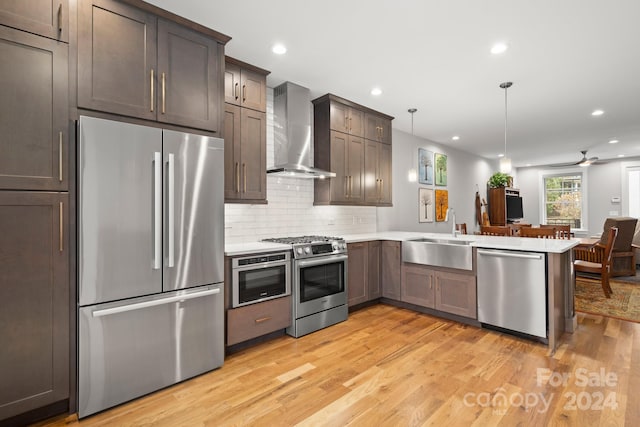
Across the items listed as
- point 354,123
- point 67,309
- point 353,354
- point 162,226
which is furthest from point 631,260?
point 67,309

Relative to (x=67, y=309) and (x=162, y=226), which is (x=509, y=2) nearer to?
(x=162, y=226)

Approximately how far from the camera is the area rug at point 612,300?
3.91 meters

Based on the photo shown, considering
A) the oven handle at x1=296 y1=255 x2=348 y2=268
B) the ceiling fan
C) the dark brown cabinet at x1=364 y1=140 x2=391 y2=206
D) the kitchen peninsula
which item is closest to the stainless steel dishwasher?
the kitchen peninsula

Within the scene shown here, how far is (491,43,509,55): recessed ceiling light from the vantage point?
2879 mm

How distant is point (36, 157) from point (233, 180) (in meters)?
1.49

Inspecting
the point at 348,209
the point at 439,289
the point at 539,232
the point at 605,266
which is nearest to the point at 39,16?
the point at 348,209

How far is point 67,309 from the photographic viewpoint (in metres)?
1.97

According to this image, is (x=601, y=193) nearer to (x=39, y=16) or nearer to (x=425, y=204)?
(x=425, y=204)

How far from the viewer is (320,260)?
347 centimetres

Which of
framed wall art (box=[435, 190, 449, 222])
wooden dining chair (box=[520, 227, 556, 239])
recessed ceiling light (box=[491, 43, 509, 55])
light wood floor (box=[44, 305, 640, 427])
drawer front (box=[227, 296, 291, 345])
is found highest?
recessed ceiling light (box=[491, 43, 509, 55])

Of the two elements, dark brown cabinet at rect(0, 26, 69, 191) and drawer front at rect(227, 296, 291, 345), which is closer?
dark brown cabinet at rect(0, 26, 69, 191)

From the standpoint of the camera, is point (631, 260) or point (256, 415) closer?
point (256, 415)

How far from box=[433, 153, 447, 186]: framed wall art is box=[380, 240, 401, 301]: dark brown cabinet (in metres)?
3.10

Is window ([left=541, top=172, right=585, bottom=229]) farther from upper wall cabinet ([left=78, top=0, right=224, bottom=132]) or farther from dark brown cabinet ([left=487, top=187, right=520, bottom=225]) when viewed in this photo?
upper wall cabinet ([left=78, top=0, right=224, bottom=132])
